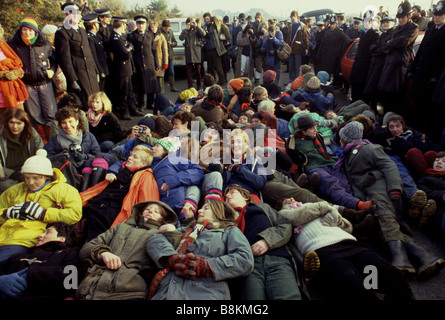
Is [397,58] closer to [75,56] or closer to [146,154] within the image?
[146,154]

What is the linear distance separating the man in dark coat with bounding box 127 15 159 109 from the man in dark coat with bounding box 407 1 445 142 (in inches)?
226

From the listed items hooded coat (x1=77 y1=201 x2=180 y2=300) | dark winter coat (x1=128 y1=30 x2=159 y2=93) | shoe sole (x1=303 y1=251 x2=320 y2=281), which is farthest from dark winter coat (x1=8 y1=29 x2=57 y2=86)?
shoe sole (x1=303 y1=251 x2=320 y2=281)

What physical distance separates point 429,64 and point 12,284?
660cm

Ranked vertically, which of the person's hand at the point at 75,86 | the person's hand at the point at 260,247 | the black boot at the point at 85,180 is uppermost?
the person's hand at the point at 75,86

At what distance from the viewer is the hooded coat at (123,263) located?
251 cm

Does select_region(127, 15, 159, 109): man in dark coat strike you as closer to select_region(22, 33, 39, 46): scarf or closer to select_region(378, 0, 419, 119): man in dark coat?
select_region(22, 33, 39, 46): scarf

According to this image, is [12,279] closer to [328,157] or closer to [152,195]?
[152,195]

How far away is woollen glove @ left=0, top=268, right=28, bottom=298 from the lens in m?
2.57

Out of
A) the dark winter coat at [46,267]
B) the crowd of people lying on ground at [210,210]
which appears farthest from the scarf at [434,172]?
the dark winter coat at [46,267]

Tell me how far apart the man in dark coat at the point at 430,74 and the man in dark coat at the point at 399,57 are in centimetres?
35

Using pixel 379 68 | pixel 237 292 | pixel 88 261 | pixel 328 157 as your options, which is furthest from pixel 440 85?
pixel 88 261

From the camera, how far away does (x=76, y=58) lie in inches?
253

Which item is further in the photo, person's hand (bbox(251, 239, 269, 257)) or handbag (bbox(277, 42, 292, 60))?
handbag (bbox(277, 42, 292, 60))

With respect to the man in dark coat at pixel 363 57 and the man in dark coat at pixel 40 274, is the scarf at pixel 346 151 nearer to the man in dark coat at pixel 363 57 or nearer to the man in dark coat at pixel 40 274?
the man in dark coat at pixel 40 274
